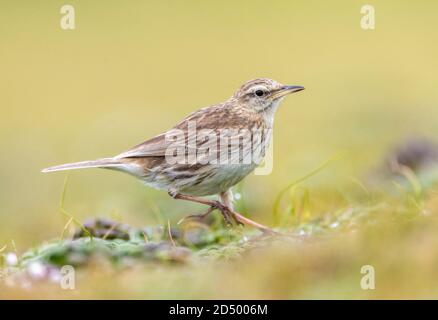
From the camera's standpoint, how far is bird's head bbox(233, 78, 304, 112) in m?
9.11

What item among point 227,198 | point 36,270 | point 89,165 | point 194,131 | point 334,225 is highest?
point 194,131

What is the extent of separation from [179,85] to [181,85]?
95 mm

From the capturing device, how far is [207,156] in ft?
27.6

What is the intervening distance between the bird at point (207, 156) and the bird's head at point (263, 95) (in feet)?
0.05

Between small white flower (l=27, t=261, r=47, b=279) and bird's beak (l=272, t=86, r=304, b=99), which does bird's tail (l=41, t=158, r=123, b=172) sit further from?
small white flower (l=27, t=261, r=47, b=279)

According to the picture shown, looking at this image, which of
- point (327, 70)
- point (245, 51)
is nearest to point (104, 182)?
point (327, 70)

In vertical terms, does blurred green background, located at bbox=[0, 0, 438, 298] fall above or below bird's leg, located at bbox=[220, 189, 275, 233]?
above

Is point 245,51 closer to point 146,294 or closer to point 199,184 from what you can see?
point 199,184

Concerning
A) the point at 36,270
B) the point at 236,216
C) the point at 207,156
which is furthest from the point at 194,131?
the point at 36,270

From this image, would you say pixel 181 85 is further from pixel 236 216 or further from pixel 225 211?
pixel 236 216

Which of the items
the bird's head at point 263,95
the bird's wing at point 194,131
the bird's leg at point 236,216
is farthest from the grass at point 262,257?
the bird's head at point 263,95

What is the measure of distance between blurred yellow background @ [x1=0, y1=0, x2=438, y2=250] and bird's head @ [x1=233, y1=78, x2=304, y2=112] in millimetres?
845

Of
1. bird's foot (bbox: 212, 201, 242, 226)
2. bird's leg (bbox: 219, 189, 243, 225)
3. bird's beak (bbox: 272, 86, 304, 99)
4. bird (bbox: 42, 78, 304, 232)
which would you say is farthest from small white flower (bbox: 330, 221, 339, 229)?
bird's beak (bbox: 272, 86, 304, 99)
